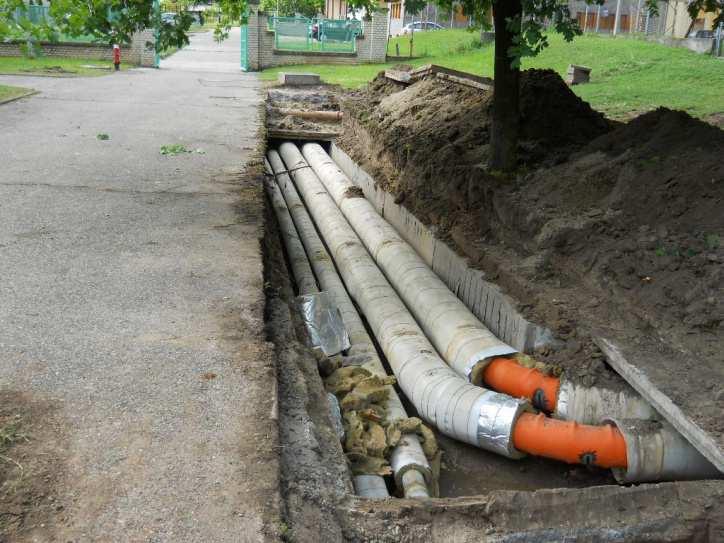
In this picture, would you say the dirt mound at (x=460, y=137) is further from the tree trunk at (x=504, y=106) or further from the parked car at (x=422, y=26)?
the parked car at (x=422, y=26)

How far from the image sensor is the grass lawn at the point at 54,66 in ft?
76.7

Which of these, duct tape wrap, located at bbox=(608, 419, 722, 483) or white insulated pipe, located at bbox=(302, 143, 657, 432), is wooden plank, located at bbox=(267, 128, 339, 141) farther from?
duct tape wrap, located at bbox=(608, 419, 722, 483)

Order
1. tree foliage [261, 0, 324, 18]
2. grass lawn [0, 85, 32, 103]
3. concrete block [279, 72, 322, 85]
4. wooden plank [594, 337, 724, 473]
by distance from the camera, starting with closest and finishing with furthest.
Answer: wooden plank [594, 337, 724, 473] < grass lawn [0, 85, 32, 103] < concrete block [279, 72, 322, 85] < tree foliage [261, 0, 324, 18]

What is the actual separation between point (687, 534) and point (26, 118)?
1377 centimetres

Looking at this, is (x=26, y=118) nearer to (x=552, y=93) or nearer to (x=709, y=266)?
(x=552, y=93)

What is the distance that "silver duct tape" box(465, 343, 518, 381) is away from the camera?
19.6 feet

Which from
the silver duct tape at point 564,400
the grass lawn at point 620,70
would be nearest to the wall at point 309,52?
the grass lawn at point 620,70

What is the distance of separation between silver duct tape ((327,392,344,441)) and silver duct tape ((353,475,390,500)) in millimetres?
303

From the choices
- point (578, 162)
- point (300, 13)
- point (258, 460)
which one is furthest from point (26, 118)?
point (300, 13)

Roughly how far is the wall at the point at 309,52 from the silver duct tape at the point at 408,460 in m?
25.4

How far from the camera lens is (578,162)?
7875 mm

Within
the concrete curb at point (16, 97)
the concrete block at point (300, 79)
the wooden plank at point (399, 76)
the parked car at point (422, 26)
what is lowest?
the concrete curb at point (16, 97)

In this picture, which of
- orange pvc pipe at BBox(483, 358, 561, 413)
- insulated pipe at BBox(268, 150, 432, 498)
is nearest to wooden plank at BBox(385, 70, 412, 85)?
insulated pipe at BBox(268, 150, 432, 498)

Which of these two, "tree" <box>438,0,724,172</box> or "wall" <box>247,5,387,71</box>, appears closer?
"tree" <box>438,0,724,172</box>
